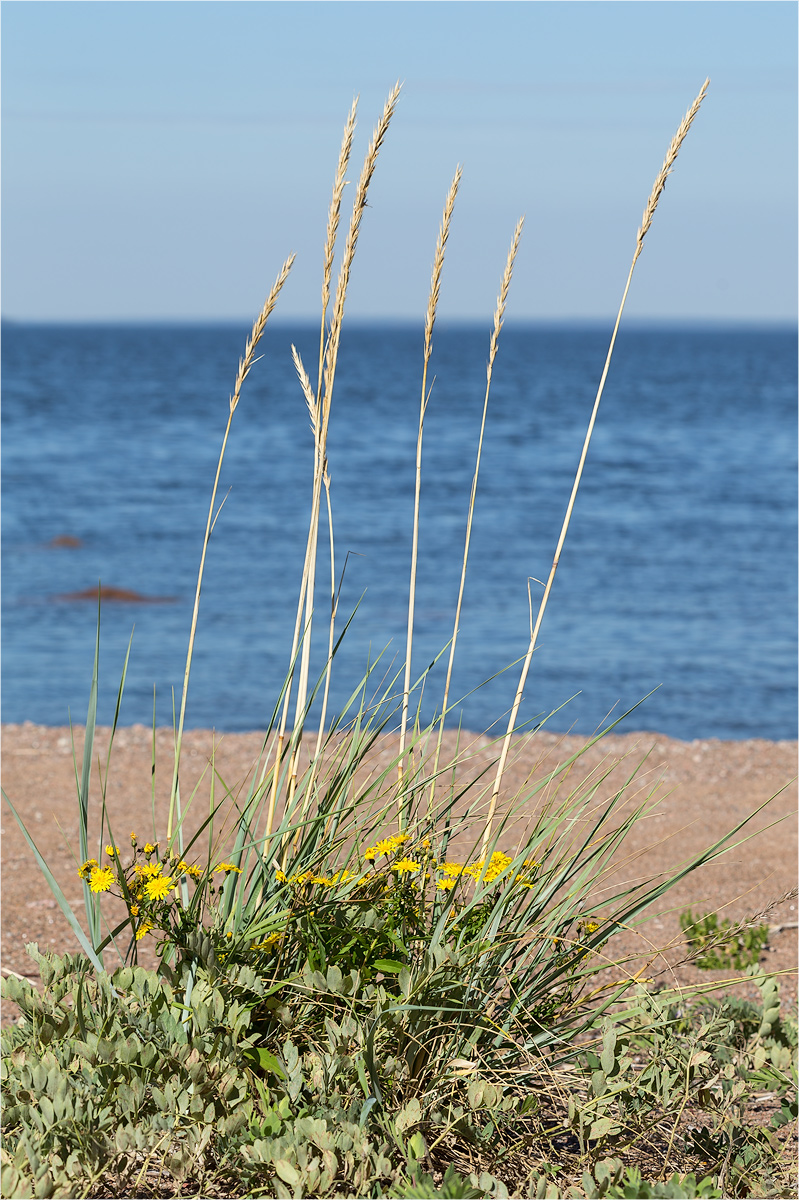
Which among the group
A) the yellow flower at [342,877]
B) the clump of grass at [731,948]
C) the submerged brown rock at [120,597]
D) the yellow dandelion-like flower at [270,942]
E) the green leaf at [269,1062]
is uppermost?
the yellow flower at [342,877]

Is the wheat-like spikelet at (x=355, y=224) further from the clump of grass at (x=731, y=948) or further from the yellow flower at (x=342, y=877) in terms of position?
the clump of grass at (x=731, y=948)

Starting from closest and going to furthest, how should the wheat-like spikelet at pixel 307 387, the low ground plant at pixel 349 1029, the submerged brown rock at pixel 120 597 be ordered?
the low ground plant at pixel 349 1029 → the wheat-like spikelet at pixel 307 387 → the submerged brown rock at pixel 120 597

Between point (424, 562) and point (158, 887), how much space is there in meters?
12.7

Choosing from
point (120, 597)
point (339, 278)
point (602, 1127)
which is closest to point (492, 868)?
point (602, 1127)

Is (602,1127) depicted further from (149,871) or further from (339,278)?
(339,278)

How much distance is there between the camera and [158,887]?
2008 mm

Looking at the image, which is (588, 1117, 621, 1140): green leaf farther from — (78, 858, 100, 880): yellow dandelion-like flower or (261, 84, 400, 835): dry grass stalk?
(78, 858, 100, 880): yellow dandelion-like flower

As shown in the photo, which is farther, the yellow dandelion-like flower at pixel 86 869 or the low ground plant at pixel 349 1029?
the yellow dandelion-like flower at pixel 86 869

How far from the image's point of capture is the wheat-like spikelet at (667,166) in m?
2.39

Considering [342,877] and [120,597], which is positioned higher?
[342,877]

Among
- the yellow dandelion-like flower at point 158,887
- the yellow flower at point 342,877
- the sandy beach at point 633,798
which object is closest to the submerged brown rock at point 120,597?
the sandy beach at point 633,798

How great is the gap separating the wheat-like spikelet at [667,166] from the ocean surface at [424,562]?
106 cm

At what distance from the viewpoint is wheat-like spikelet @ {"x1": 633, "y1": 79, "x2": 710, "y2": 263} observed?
2391 millimetres

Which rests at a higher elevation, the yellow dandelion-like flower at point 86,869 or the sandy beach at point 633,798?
the yellow dandelion-like flower at point 86,869
